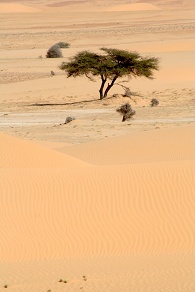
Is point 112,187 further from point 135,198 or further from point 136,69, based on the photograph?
point 136,69

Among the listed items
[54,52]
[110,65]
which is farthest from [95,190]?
[54,52]

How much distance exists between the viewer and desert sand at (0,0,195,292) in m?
9.73

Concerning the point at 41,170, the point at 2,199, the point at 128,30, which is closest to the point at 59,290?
the point at 2,199

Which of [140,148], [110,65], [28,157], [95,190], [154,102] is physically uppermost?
[110,65]

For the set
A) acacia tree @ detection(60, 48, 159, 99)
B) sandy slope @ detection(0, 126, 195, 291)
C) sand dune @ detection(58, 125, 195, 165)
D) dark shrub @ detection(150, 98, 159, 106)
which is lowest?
sandy slope @ detection(0, 126, 195, 291)

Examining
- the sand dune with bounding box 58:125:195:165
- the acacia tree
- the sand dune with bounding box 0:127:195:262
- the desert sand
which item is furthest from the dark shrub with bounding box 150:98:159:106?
the sand dune with bounding box 0:127:195:262

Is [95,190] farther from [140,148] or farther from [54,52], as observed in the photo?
[54,52]

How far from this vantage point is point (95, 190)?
1458 cm

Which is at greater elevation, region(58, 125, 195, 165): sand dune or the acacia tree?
the acacia tree

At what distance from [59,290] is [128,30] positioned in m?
78.9

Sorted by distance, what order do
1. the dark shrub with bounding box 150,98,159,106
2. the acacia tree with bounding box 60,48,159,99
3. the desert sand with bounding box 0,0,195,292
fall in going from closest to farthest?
the desert sand with bounding box 0,0,195,292 → the dark shrub with bounding box 150,98,159,106 → the acacia tree with bounding box 60,48,159,99

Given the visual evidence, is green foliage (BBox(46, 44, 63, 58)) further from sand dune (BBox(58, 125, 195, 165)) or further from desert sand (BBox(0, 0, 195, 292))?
sand dune (BBox(58, 125, 195, 165))

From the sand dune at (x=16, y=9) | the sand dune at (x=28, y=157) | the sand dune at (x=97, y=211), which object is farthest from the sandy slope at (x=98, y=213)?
the sand dune at (x=16, y=9)

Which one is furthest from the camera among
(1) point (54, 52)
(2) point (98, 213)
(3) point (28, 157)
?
(1) point (54, 52)
